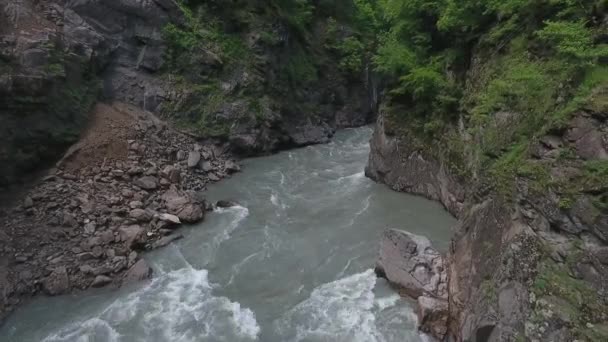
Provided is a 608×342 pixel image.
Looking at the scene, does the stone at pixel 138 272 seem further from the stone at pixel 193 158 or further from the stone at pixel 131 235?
the stone at pixel 193 158

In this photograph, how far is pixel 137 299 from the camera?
426 inches

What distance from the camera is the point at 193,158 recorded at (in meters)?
19.8

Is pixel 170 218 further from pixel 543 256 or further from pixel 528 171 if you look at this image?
pixel 543 256

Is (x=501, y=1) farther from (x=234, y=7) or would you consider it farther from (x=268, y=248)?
(x=234, y=7)

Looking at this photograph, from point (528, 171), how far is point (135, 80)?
19.3 metres

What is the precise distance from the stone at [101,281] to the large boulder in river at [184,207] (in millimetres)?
3731

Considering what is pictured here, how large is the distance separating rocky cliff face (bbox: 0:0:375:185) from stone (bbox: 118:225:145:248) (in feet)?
16.5

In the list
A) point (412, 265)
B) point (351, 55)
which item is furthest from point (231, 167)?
point (351, 55)

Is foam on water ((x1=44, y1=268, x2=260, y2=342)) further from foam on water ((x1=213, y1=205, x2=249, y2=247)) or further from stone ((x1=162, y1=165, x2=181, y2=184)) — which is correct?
stone ((x1=162, y1=165, x2=181, y2=184))

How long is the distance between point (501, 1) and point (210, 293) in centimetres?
1226

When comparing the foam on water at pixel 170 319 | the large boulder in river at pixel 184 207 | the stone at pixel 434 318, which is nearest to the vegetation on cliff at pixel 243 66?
the large boulder in river at pixel 184 207

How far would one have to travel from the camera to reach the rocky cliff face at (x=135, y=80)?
15383 mm

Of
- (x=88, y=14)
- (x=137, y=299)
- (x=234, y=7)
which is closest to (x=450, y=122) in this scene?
(x=137, y=299)

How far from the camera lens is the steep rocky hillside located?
645cm
